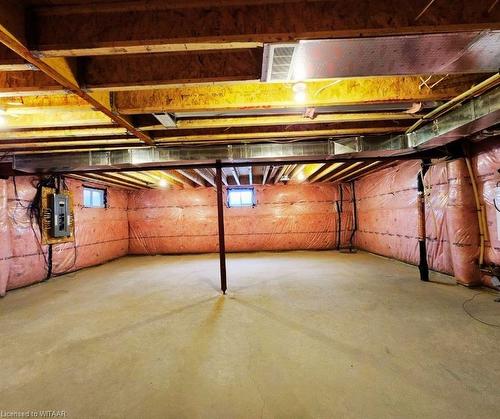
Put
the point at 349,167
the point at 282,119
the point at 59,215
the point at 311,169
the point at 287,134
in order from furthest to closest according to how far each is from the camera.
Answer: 1. the point at 311,169
2. the point at 349,167
3. the point at 59,215
4. the point at 287,134
5. the point at 282,119

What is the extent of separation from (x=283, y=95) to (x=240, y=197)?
5768mm

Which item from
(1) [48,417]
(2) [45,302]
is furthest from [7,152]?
(1) [48,417]

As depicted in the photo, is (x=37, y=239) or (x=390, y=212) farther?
(x=390, y=212)

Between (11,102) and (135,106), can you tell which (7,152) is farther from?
(135,106)

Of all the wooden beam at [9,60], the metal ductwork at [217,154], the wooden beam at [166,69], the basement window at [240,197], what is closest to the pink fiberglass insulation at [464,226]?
the metal ductwork at [217,154]

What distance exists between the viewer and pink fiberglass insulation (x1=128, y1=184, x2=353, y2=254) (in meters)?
7.66

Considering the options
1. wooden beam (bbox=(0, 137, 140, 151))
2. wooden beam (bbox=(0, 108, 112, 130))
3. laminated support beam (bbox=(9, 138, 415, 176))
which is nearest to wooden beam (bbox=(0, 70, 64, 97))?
wooden beam (bbox=(0, 108, 112, 130))

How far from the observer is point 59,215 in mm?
5062

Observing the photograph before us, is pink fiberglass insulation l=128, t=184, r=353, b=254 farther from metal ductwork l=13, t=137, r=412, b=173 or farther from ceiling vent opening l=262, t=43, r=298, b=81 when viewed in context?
ceiling vent opening l=262, t=43, r=298, b=81

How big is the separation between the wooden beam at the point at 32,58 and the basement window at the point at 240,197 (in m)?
5.78

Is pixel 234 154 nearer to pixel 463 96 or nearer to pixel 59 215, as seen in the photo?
pixel 463 96

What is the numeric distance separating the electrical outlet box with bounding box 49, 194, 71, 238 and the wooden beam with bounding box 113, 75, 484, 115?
4046mm

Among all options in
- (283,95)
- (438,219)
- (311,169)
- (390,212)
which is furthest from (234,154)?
(390,212)

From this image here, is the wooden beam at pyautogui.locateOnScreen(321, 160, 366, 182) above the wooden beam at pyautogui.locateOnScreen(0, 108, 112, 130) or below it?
below
